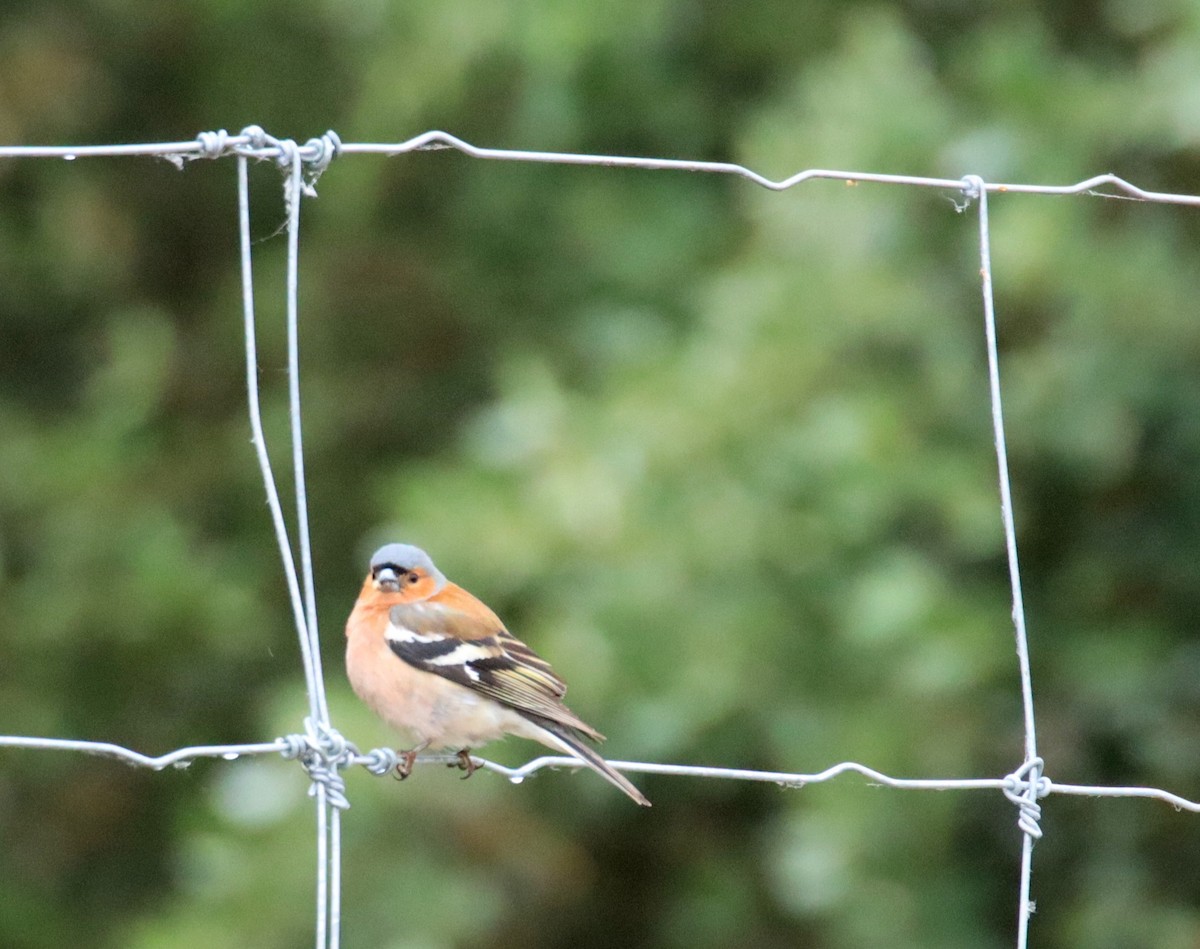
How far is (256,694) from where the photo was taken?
838cm

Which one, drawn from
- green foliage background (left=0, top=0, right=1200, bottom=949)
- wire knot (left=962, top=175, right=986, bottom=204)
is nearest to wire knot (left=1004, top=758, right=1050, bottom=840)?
wire knot (left=962, top=175, right=986, bottom=204)

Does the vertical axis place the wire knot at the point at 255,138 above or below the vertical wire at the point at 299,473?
above

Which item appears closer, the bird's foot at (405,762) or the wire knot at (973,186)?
the wire knot at (973,186)

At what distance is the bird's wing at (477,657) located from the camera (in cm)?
396

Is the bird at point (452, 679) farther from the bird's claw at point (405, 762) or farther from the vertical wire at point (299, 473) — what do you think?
the vertical wire at point (299, 473)

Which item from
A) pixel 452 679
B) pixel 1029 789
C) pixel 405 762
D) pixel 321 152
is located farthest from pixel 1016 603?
pixel 452 679

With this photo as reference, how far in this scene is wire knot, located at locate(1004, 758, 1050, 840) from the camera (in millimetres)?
2990

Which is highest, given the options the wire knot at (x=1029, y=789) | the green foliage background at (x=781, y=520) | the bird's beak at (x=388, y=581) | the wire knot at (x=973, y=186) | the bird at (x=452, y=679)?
the green foliage background at (x=781, y=520)

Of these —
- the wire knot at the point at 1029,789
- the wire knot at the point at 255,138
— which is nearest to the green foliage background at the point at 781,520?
the wire knot at the point at 1029,789

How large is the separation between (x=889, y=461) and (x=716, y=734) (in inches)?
45.9

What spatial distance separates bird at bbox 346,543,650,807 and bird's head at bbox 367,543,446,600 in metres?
0.05

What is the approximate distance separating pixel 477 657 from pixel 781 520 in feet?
6.41

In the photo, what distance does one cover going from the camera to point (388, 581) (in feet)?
14.5

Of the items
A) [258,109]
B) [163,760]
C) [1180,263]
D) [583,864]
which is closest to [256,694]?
[583,864]
